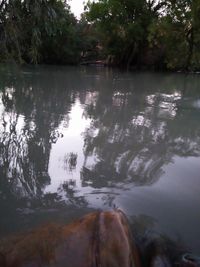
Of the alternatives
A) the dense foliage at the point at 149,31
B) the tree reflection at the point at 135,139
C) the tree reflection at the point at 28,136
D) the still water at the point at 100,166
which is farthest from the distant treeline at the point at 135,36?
the still water at the point at 100,166

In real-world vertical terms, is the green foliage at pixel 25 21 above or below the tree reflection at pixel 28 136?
above

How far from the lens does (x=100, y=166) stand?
22.5 feet

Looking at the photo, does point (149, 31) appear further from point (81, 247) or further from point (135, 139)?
point (81, 247)

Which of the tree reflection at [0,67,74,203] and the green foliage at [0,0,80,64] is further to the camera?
the green foliage at [0,0,80,64]

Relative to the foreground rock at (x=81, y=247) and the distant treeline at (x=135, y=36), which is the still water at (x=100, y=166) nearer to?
the foreground rock at (x=81, y=247)

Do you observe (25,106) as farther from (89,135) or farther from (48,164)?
(48,164)

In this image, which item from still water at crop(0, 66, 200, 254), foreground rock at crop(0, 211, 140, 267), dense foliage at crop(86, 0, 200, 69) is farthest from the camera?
dense foliage at crop(86, 0, 200, 69)

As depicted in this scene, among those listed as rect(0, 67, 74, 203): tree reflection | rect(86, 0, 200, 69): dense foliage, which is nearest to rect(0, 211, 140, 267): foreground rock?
rect(0, 67, 74, 203): tree reflection

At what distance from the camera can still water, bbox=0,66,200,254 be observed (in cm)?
493

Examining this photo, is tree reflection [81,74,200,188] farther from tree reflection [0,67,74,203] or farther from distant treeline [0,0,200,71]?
distant treeline [0,0,200,71]

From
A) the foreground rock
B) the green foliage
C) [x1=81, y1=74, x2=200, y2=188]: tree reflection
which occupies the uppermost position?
the green foliage

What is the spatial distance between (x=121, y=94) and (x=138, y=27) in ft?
72.1

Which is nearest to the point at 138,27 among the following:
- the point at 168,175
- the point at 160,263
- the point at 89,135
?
the point at 89,135

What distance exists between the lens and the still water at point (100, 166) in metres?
4.93
